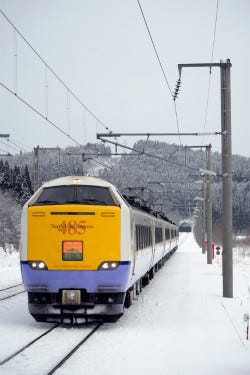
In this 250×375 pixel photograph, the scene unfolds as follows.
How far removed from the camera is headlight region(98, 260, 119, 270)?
43.1ft

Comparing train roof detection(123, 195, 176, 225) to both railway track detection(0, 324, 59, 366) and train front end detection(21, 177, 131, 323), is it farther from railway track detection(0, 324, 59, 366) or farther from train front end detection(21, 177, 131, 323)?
railway track detection(0, 324, 59, 366)

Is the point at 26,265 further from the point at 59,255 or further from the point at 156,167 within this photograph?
the point at 156,167

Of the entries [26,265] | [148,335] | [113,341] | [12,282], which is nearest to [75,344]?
[113,341]

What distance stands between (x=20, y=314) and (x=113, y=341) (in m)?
4.50

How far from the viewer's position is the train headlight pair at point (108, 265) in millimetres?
13141

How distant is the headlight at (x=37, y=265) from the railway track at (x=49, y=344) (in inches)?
46.8

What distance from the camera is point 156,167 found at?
475ft

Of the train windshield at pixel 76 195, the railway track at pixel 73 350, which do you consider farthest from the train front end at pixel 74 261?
the railway track at pixel 73 350

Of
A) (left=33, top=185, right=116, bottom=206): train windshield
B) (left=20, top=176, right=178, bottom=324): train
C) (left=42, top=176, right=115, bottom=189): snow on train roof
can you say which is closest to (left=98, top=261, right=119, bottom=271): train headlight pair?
(left=20, top=176, right=178, bottom=324): train

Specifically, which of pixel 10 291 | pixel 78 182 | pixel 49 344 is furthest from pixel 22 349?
Answer: pixel 10 291

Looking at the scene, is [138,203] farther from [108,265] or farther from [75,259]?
[75,259]

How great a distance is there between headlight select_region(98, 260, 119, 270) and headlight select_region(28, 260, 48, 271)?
3.57 feet

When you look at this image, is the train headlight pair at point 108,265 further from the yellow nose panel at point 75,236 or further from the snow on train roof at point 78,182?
the snow on train roof at point 78,182

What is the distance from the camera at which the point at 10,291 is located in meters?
21.6
